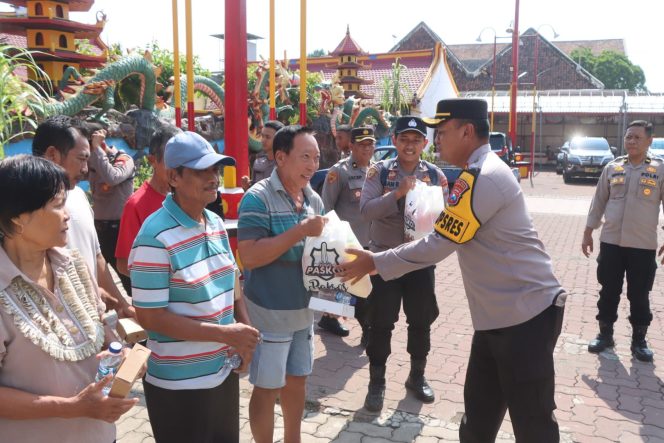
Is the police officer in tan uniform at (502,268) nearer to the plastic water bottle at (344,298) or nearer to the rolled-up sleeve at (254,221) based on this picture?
the plastic water bottle at (344,298)

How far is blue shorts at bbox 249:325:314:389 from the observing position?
276 cm

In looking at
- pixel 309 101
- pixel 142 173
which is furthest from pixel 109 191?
pixel 309 101

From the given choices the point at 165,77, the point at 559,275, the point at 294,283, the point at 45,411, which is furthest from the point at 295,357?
the point at 165,77

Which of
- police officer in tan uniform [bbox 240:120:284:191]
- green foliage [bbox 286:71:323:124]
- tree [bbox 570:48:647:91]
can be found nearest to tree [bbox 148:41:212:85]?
green foliage [bbox 286:71:323:124]

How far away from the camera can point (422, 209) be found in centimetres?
360

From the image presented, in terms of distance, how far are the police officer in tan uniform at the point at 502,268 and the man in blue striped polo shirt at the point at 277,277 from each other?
0.30 m

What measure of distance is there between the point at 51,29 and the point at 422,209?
1165 centimetres

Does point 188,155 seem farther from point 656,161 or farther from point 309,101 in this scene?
point 309,101

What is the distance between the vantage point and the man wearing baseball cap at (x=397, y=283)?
3934 millimetres

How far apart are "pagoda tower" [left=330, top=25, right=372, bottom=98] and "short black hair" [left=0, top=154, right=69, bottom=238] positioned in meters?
21.2

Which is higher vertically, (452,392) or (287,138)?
(287,138)

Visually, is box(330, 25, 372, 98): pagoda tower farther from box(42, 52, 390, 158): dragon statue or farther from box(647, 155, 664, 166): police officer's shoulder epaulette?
box(647, 155, 664, 166): police officer's shoulder epaulette

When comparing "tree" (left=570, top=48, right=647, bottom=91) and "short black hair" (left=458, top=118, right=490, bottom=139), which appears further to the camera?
"tree" (left=570, top=48, right=647, bottom=91)

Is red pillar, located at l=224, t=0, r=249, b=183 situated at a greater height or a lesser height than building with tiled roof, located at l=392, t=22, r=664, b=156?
lesser
